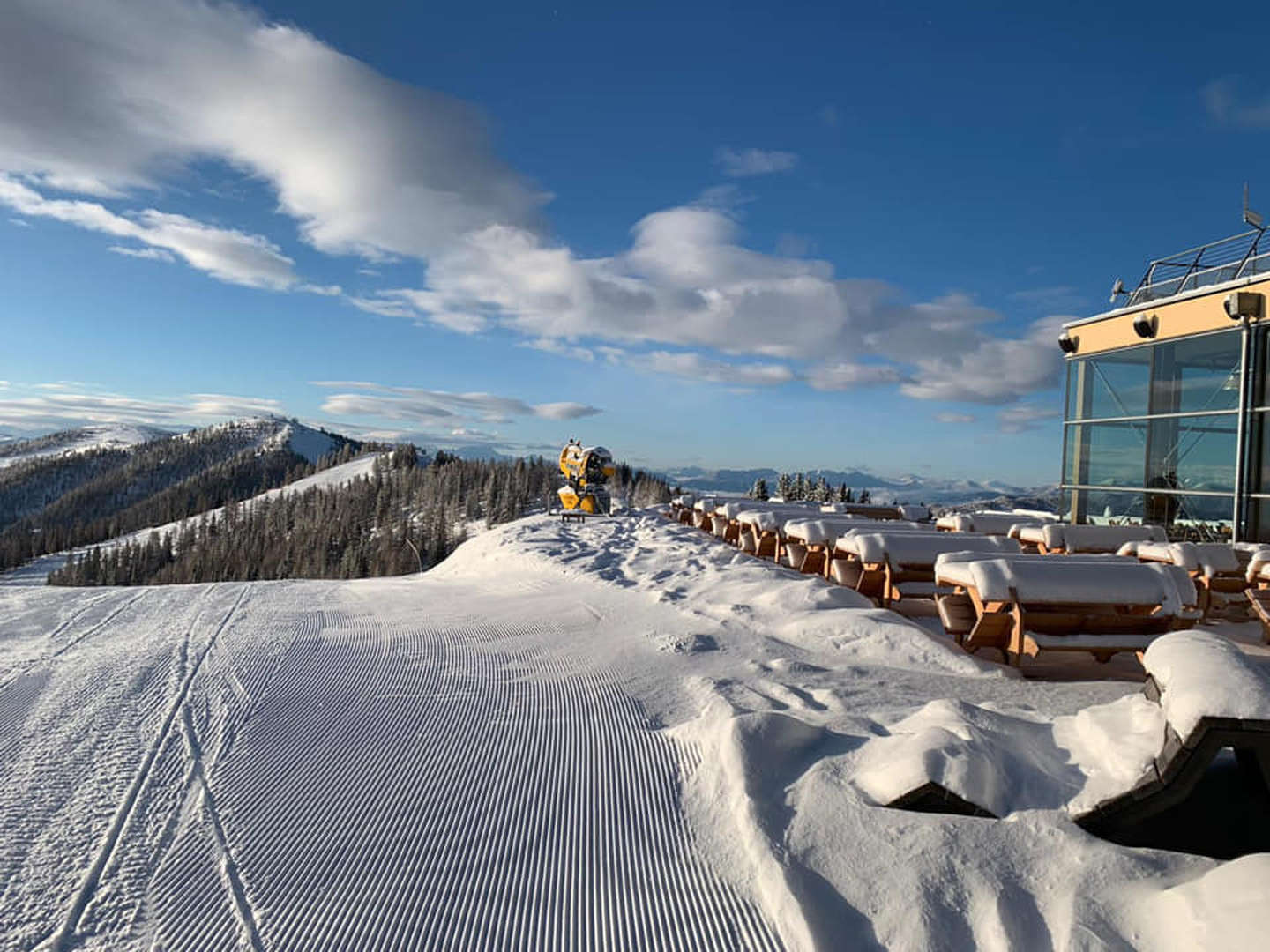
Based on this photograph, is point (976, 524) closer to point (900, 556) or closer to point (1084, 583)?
point (900, 556)

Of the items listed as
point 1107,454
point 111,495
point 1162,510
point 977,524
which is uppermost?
point 1107,454

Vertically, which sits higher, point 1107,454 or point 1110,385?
point 1110,385

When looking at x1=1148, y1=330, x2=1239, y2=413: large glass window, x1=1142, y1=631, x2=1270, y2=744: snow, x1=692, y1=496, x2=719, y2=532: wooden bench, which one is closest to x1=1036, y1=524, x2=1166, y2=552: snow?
x1=1148, y1=330, x2=1239, y2=413: large glass window

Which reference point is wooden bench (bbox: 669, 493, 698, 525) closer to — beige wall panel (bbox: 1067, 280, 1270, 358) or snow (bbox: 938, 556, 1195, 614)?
beige wall panel (bbox: 1067, 280, 1270, 358)

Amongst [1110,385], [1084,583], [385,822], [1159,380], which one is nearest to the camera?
[385,822]

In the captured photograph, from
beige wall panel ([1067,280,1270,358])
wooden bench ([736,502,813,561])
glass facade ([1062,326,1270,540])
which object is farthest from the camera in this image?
beige wall panel ([1067,280,1270,358])

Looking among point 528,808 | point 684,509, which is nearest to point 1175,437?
point 684,509

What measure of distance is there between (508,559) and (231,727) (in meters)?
8.98

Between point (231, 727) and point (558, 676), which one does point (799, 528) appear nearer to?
point (558, 676)

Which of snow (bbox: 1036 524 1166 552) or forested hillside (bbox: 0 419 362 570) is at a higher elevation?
snow (bbox: 1036 524 1166 552)

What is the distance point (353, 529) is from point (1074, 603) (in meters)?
79.7

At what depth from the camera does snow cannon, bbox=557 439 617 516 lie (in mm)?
23116

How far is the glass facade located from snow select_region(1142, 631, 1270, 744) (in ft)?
43.8

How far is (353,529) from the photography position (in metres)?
77.4
